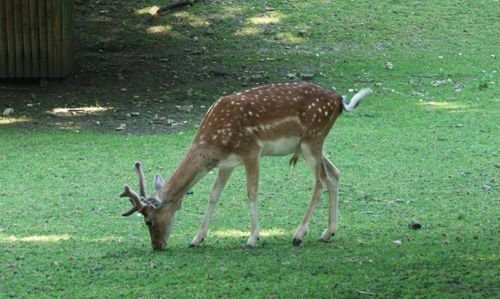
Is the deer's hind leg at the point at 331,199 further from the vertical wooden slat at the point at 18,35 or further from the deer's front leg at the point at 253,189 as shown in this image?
the vertical wooden slat at the point at 18,35

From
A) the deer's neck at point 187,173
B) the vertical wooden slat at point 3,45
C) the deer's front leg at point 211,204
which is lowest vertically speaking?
the vertical wooden slat at point 3,45

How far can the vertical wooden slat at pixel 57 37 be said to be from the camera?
13219 mm

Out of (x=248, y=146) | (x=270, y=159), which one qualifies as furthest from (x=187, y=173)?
(x=270, y=159)

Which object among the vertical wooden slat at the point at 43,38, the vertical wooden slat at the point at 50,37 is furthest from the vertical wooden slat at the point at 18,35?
the vertical wooden slat at the point at 50,37

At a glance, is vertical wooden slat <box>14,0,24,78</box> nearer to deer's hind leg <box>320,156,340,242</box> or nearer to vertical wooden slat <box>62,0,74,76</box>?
vertical wooden slat <box>62,0,74,76</box>

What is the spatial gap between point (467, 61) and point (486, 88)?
5.23 feet

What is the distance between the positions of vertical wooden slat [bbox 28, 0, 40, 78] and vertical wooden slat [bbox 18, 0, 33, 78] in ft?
0.13

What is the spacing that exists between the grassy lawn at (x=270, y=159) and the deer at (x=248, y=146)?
22 centimetres

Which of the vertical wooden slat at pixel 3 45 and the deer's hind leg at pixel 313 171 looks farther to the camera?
the vertical wooden slat at pixel 3 45

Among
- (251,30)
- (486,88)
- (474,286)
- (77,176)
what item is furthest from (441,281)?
(251,30)

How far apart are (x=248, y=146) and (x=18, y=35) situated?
7441 mm

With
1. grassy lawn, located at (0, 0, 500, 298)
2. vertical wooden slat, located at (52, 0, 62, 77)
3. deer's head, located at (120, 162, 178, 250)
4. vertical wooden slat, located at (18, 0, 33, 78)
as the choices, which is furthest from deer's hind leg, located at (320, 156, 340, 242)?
vertical wooden slat, located at (18, 0, 33, 78)

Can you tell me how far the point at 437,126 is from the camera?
11.2m

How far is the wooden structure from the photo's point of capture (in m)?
13.2
